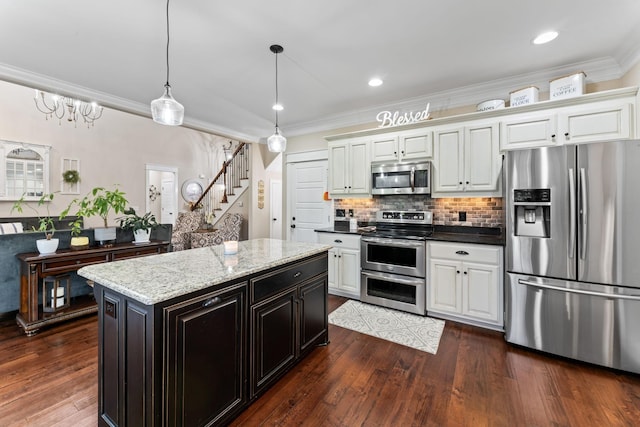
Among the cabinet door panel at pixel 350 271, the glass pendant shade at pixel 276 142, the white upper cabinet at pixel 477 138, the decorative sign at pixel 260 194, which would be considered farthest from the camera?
the decorative sign at pixel 260 194

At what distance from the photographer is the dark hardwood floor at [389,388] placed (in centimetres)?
178

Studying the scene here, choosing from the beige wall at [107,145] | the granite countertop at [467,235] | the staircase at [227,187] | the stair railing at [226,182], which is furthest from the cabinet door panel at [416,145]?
the beige wall at [107,145]

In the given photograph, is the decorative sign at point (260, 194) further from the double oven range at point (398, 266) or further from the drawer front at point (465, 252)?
the drawer front at point (465, 252)

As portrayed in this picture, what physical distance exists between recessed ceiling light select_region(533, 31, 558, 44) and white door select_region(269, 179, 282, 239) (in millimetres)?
5628

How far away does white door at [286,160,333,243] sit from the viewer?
16.3 ft

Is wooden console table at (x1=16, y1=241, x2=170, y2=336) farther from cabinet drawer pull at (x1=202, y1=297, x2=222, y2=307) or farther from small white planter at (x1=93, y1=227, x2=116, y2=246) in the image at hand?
cabinet drawer pull at (x1=202, y1=297, x2=222, y2=307)

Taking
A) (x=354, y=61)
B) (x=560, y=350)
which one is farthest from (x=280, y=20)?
(x=560, y=350)

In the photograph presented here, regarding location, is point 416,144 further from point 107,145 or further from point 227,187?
point 107,145

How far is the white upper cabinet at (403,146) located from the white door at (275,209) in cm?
369

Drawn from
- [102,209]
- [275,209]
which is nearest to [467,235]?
[102,209]

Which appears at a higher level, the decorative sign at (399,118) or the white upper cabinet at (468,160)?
the decorative sign at (399,118)

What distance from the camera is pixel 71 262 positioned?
3043mm

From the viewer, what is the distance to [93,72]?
309 centimetres

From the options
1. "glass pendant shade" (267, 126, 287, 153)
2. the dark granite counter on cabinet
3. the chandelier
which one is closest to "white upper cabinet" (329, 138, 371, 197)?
the dark granite counter on cabinet
